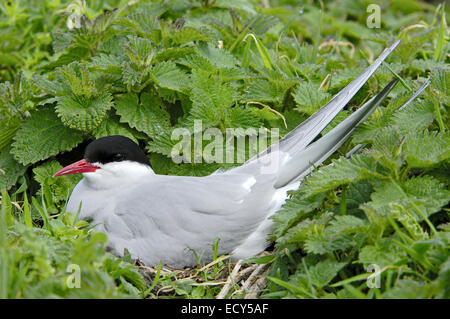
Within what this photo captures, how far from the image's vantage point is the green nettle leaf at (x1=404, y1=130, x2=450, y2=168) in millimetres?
2541

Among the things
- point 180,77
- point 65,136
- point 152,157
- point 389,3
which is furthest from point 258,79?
point 389,3

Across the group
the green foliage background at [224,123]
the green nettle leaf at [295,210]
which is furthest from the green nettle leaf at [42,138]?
the green nettle leaf at [295,210]

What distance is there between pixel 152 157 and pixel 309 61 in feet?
4.96

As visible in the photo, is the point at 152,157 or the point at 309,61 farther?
the point at 309,61

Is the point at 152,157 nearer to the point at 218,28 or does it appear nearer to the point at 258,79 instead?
the point at 258,79

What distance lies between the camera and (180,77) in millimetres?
3568

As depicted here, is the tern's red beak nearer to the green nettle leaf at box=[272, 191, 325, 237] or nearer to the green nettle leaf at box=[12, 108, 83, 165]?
the green nettle leaf at box=[12, 108, 83, 165]

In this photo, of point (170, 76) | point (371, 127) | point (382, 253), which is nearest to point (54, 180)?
point (170, 76)

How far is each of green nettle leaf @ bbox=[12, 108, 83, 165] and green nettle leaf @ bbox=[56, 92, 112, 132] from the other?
0.39ft

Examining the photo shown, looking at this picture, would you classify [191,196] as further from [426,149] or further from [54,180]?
[426,149]

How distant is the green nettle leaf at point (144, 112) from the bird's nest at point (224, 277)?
0.96m

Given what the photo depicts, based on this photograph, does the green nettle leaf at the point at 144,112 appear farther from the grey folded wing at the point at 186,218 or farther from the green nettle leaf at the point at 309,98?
the green nettle leaf at the point at 309,98

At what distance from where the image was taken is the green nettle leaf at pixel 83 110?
3385mm

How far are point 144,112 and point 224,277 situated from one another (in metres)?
1.25
